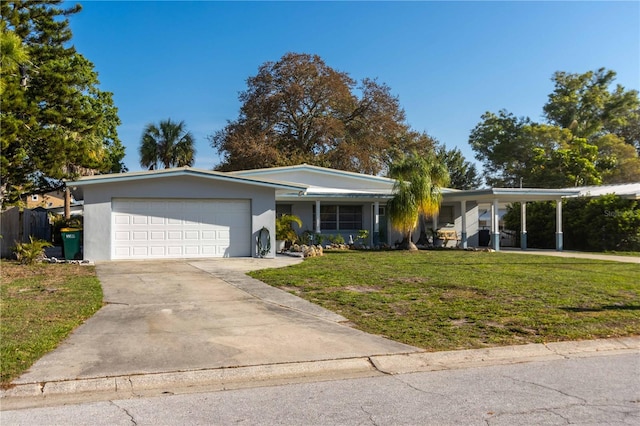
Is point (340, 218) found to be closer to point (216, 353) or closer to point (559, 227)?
point (559, 227)

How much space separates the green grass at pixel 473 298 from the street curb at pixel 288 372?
0.30 meters

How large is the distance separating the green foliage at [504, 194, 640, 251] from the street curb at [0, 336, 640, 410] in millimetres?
17831

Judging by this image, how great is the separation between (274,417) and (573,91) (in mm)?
50975

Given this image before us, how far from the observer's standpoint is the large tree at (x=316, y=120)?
3891 cm

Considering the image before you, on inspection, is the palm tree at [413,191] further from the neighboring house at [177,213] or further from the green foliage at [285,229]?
the green foliage at [285,229]

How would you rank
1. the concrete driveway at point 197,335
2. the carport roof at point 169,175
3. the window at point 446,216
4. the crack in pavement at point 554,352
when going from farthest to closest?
the window at point 446,216 → the carport roof at point 169,175 → the crack in pavement at point 554,352 → the concrete driveway at point 197,335

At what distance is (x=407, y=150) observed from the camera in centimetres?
4256

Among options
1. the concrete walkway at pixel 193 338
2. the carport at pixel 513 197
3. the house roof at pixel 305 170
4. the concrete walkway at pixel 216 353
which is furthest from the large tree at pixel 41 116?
the carport at pixel 513 197

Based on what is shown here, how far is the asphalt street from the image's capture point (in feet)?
14.5

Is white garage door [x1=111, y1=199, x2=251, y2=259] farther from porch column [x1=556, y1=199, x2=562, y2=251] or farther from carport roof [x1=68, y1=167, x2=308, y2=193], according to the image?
porch column [x1=556, y1=199, x2=562, y2=251]

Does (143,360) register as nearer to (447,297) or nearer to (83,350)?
(83,350)

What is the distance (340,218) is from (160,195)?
10035 mm

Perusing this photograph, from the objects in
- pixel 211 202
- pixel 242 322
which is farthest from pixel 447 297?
pixel 211 202

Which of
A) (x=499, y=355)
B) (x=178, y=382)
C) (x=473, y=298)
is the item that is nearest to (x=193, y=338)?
(x=178, y=382)
